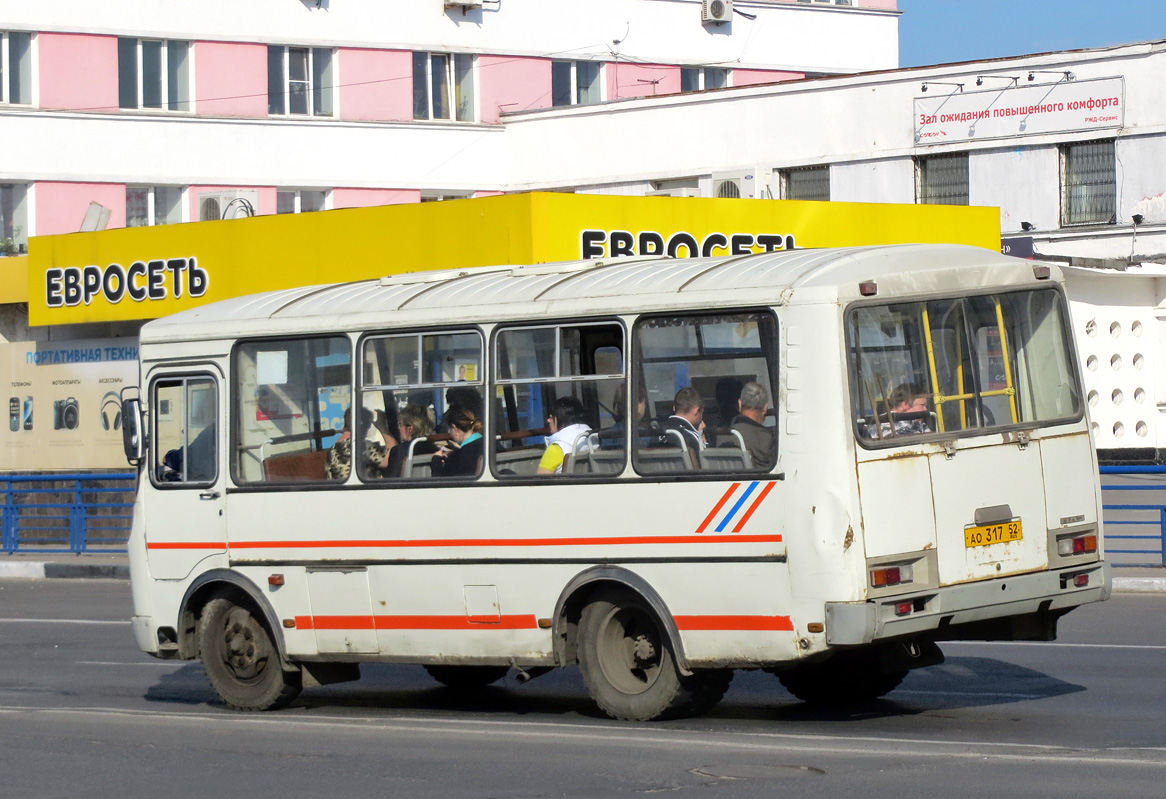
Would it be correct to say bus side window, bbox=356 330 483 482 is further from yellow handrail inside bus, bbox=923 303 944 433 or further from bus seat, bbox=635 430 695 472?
yellow handrail inside bus, bbox=923 303 944 433

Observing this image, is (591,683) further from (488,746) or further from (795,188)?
(795,188)

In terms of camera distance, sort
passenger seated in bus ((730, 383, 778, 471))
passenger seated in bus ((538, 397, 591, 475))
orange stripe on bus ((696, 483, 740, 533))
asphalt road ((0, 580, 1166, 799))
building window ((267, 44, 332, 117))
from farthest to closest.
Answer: building window ((267, 44, 332, 117)) < passenger seated in bus ((538, 397, 591, 475)) < orange stripe on bus ((696, 483, 740, 533)) < passenger seated in bus ((730, 383, 778, 471)) < asphalt road ((0, 580, 1166, 799))

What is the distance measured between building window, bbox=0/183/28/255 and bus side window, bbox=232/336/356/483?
3013 cm

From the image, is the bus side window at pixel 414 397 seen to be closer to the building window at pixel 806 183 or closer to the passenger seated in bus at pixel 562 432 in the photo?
the passenger seated in bus at pixel 562 432

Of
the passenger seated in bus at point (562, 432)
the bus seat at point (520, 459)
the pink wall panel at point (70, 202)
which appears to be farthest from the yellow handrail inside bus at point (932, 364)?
the pink wall panel at point (70, 202)

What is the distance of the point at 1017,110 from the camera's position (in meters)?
34.3

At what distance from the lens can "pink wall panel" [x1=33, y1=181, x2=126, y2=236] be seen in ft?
131

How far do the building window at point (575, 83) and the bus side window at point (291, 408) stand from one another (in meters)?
34.5

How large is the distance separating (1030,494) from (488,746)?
3190 millimetres

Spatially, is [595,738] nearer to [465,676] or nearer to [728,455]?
[728,455]

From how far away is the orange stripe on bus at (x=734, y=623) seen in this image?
360 inches

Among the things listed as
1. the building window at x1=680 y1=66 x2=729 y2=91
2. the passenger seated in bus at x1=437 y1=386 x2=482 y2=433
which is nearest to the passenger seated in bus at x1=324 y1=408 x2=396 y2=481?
the passenger seated in bus at x1=437 y1=386 x2=482 y2=433

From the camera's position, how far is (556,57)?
149 feet

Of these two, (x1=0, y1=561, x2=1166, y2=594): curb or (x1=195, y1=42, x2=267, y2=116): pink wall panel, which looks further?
(x1=195, y1=42, x2=267, y2=116): pink wall panel
